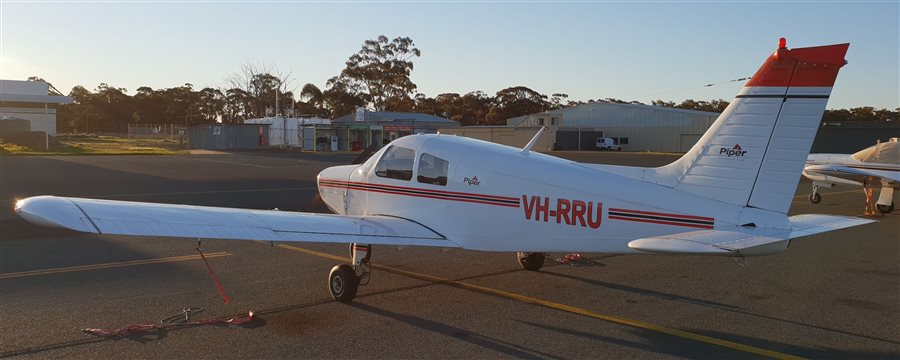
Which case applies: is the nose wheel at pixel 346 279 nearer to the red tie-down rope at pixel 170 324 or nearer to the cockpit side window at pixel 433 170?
the red tie-down rope at pixel 170 324

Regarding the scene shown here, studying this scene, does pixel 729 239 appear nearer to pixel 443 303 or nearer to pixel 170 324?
pixel 443 303

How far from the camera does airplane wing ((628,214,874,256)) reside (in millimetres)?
5145

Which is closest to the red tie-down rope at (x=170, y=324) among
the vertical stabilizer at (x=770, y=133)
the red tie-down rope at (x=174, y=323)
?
the red tie-down rope at (x=174, y=323)

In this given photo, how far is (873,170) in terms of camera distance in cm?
1630

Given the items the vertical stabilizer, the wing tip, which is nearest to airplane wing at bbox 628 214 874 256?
the vertical stabilizer

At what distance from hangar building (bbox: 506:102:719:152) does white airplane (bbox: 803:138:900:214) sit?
155ft

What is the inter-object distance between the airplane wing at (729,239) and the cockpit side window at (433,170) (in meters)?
2.80

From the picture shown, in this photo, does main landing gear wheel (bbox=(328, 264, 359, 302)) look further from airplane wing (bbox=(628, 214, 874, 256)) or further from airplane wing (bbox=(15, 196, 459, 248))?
airplane wing (bbox=(628, 214, 874, 256))

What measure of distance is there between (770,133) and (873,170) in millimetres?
13007

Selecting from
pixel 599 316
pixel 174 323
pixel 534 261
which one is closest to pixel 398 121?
pixel 534 261

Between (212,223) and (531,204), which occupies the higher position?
(531,204)

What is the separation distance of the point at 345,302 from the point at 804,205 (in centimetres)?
Answer: 1623

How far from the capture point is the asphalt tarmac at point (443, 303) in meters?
5.67

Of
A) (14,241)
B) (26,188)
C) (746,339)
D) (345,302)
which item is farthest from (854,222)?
(26,188)
